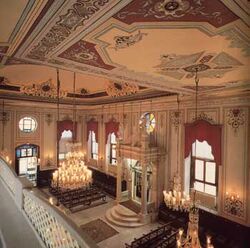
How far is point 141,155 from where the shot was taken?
10398mm

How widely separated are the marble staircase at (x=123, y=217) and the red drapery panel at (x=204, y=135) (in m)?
4.19

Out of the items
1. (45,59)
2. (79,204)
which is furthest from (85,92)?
(45,59)

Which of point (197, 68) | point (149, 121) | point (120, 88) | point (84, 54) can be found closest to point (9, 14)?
point (84, 54)

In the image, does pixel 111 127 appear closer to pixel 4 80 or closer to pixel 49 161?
pixel 49 161

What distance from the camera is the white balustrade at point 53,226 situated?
7.49ft

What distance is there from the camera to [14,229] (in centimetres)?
382

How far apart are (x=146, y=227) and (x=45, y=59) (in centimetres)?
890

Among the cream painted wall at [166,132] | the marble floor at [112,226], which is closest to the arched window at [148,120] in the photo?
the cream painted wall at [166,132]

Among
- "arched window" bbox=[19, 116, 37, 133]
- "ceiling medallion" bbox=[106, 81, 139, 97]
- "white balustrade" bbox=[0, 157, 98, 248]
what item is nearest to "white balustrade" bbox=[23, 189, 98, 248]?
"white balustrade" bbox=[0, 157, 98, 248]

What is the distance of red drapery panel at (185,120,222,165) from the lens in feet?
28.0

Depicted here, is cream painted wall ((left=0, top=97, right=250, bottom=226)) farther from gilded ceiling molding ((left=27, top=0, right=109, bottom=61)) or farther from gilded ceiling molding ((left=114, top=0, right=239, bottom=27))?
gilded ceiling molding ((left=27, top=0, right=109, bottom=61))

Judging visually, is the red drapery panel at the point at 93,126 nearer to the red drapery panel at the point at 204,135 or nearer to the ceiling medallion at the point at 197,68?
the red drapery panel at the point at 204,135

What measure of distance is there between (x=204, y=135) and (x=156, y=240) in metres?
4.65

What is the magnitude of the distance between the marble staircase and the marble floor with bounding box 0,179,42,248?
6.68 meters
